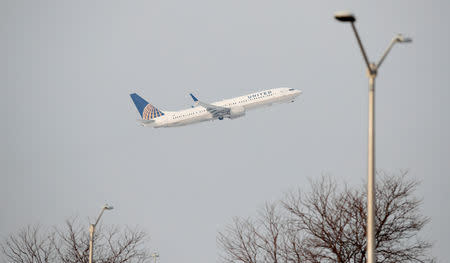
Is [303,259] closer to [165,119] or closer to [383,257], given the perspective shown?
[383,257]

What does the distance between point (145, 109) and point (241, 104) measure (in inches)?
956

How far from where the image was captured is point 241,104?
3991 inches

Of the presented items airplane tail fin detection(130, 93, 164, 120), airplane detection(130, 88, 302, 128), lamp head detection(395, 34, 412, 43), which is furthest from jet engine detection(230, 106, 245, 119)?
lamp head detection(395, 34, 412, 43)

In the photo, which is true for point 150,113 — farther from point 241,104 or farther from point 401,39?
point 401,39

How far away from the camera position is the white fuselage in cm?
10138

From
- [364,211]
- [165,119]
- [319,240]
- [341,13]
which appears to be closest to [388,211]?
[364,211]

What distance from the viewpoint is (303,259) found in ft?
115

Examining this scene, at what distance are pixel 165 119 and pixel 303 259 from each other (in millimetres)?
72439

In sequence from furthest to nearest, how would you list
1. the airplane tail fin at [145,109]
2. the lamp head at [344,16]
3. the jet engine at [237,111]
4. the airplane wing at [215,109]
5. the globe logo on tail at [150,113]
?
1. the airplane tail fin at [145,109]
2. the globe logo on tail at [150,113]
3. the airplane wing at [215,109]
4. the jet engine at [237,111]
5. the lamp head at [344,16]

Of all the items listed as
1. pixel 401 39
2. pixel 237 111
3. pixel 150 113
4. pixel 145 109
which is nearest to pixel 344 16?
pixel 401 39

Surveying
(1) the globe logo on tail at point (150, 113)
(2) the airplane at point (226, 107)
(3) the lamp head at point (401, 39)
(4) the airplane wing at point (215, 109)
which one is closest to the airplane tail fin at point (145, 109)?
(1) the globe logo on tail at point (150, 113)

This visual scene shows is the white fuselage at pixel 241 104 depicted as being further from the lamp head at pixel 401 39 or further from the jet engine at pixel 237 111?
the lamp head at pixel 401 39

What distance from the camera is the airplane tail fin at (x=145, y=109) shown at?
116938 mm

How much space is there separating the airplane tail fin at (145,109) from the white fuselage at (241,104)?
957cm
